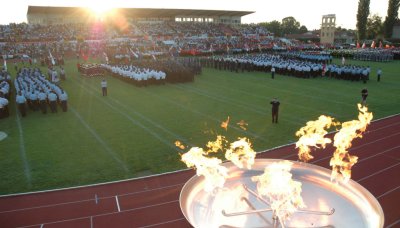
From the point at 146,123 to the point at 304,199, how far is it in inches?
347

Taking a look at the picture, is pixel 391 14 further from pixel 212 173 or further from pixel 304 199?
pixel 212 173

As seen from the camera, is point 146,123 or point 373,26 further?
point 373,26

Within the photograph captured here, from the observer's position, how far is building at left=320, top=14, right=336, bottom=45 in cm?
6428

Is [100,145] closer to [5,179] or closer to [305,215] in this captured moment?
[5,179]

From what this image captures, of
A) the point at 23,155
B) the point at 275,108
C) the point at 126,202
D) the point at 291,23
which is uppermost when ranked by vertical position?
the point at 291,23

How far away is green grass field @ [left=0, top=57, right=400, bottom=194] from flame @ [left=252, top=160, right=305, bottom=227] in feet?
14.1

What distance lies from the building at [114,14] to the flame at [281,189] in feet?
168

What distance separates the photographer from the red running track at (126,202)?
20.6 ft

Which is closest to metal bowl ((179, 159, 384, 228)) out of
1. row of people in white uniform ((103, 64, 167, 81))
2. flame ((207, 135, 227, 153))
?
flame ((207, 135, 227, 153))

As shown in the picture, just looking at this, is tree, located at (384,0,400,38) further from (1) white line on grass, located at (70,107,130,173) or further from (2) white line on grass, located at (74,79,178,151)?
(1) white line on grass, located at (70,107,130,173)

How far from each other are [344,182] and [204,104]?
1117 cm

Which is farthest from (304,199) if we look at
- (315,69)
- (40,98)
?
(315,69)

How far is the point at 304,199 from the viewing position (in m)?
4.29

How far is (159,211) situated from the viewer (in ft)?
21.5
